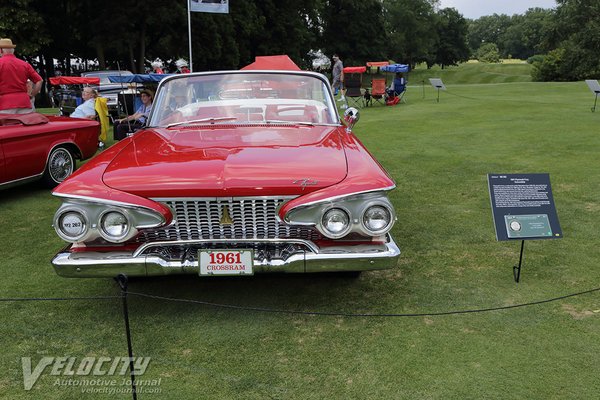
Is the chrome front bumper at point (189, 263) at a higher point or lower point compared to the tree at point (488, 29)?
lower

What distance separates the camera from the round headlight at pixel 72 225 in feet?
10.4

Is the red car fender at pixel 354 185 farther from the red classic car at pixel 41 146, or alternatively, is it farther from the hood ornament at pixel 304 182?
the red classic car at pixel 41 146

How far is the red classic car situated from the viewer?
19.6 ft

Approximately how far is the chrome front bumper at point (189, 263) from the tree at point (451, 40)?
284 feet

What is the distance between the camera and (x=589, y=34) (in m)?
47.8

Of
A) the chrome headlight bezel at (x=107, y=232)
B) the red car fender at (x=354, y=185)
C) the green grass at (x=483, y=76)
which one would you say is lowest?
the green grass at (x=483, y=76)

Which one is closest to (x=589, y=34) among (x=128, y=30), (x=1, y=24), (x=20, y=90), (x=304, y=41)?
(x=304, y=41)

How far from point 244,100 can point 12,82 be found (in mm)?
4318

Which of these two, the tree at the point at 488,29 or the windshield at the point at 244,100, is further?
the tree at the point at 488,29

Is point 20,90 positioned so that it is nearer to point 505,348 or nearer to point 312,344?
point 312,344

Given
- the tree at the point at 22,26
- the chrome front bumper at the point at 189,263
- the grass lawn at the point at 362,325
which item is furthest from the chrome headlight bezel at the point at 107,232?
Result: the tree at the point at 22,26

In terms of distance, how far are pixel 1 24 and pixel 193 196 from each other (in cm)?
2358

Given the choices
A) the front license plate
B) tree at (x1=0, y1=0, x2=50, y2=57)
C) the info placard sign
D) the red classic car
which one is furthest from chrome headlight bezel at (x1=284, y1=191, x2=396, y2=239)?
tree at (x1=0, y1=0, x2=50, y2=57)

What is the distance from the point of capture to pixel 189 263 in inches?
124
